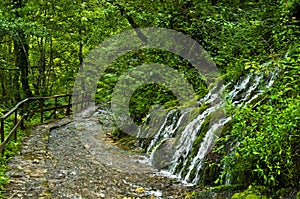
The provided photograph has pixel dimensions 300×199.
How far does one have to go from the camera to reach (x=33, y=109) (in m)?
13.9

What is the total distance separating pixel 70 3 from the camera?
1192cm

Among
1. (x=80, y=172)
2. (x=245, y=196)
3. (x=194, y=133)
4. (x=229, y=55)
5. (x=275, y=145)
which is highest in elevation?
(x=229, y=55)

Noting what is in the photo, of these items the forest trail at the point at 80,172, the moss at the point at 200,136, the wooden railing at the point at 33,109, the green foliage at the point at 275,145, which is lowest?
the forest trail at the point at 80,172

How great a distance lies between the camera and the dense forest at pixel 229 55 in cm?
425

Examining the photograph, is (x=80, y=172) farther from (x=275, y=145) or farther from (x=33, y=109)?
(x=33, y=109)

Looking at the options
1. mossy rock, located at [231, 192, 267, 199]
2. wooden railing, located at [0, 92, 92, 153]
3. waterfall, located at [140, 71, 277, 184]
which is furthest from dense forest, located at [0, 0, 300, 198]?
wooden railing, located at [0, 92, 92, 153]

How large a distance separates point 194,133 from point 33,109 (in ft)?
30.0

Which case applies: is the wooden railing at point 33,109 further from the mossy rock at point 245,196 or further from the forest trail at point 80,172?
the mossy rock at point 245,196

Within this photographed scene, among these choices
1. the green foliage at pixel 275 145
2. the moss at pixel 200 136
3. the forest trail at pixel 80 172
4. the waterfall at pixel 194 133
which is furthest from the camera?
the moss at pixel 200 136

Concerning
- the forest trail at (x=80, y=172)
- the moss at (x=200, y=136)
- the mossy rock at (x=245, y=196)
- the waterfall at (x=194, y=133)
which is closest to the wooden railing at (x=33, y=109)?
the forest trail at (x=80, y=172)

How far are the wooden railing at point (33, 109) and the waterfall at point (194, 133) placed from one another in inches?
140

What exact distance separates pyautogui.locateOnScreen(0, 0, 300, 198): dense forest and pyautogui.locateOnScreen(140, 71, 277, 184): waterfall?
1.16ft

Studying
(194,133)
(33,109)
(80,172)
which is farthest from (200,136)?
(33,109)

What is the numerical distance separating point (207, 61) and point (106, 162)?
4904 mm
